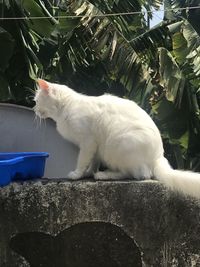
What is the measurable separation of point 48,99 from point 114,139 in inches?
31.7

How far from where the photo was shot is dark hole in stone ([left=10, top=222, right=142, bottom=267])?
4.17 meters

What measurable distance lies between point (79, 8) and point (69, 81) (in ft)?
7.06

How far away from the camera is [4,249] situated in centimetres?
415

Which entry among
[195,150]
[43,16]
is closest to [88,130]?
[43,16]

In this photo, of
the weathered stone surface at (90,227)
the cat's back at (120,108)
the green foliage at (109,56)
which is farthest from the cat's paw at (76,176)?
the green foliage at (109,56)

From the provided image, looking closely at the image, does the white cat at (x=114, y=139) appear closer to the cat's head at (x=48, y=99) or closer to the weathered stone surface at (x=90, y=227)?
the cat's head at (x=48, y=99)

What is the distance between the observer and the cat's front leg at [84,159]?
14.7 feet

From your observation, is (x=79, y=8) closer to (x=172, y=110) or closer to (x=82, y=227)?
(x=172, y=110)

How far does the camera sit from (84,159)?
4.54m

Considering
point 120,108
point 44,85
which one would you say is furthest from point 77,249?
point 44,85

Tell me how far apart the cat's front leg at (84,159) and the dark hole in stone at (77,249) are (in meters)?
0.53

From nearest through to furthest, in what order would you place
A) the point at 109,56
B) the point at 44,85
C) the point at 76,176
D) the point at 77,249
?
the point at 77,249 < the point at 76,176 < the point at 44,85 < the point at 109,56

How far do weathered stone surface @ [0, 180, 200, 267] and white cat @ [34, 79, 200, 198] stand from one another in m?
0.20

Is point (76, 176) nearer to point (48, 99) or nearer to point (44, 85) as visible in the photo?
point (48, 99)
